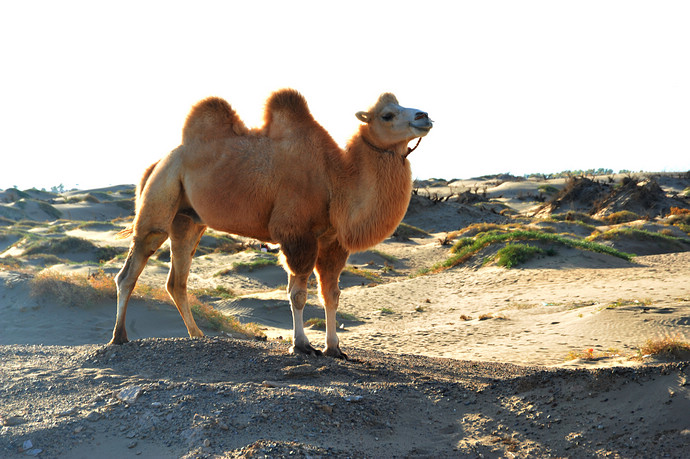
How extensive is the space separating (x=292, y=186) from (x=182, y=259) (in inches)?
81.5

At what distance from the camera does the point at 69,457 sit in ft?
12.8

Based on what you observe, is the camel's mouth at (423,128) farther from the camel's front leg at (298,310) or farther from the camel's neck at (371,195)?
the camel's front leg at (298,310)

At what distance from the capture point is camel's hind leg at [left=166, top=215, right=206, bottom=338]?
7.48 m

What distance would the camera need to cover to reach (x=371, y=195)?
20.3 ft

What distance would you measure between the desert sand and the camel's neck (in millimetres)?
1448

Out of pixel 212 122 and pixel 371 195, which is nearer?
pixel 371 195

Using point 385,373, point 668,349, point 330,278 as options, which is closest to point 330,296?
point 330,278

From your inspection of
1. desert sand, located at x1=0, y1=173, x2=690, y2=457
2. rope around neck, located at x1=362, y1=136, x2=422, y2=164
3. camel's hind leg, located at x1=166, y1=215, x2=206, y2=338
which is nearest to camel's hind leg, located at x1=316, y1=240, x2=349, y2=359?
desert sand, located at x1=0, y1=173, x2=690, y2=457

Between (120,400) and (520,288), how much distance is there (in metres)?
11.7

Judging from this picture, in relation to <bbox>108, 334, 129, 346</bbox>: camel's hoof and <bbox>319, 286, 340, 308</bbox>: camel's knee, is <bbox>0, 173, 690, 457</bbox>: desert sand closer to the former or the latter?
<bbox>108, 334, 129, 346</bbox>: camel's hoof

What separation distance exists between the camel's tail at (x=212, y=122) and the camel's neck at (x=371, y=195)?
1477mm

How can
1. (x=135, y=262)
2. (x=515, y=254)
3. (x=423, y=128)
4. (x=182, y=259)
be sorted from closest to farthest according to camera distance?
(x=423, y=128)
(x=135, y=262)
(x=182, y=259)
(x=515, y=254)

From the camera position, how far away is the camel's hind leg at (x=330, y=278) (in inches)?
270

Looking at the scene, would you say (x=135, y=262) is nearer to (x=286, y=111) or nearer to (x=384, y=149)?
(x=286, y=111)
